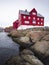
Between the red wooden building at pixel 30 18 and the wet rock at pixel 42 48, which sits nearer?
the wet rock at pixel 42 48

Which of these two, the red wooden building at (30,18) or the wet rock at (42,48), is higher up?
the red wooden building at (30,18)

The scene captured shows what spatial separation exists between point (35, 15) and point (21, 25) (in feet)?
31.5

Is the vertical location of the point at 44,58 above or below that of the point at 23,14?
below

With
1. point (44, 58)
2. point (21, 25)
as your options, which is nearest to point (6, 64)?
point (44, 58)

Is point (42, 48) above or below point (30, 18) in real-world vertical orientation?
below

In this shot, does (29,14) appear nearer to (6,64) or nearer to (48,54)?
(48,54)

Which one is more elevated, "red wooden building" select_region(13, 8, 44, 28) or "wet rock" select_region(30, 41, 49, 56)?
"red wooden building" select_region(13, 8, 44, 28)

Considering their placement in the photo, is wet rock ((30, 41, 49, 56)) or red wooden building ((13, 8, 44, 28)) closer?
wet rock ((30, 41, 49, 56))

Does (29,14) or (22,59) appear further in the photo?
(29,14)

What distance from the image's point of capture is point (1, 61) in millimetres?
18094

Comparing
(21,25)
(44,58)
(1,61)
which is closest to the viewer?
(1,61)

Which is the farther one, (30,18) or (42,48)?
(30,18)

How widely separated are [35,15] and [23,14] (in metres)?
6.11

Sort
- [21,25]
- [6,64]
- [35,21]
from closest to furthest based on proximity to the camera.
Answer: [6,64] → [21,25] → [35,21]
